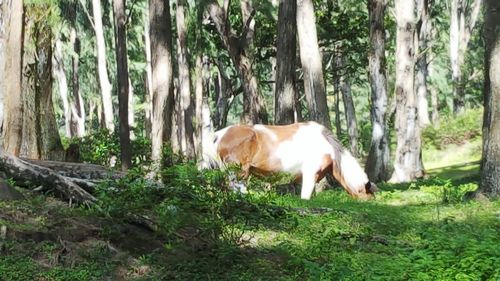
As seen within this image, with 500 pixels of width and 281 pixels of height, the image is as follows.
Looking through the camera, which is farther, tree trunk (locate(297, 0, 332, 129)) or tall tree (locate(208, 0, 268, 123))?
tall tree (locate(208, 0, 268, 123))

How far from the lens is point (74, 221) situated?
6.79 meters

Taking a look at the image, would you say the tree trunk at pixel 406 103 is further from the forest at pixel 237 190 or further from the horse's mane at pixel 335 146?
the horse's mane at pixel 335 146

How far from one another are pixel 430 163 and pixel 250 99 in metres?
21.8

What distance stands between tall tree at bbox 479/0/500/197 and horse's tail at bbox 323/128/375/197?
2720 mm

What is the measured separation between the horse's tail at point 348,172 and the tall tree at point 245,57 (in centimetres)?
640

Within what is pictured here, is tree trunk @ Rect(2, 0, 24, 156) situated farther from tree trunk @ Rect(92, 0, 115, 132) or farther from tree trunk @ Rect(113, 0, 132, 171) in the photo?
tree trunk @ Rect(92, 0, 115, 132)

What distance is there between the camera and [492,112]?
1055 cm

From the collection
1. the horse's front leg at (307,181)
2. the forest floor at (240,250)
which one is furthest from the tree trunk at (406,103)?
the forest floor at (240,250)

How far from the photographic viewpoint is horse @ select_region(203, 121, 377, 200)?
13.0 metres

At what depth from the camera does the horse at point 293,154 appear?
42.8ft

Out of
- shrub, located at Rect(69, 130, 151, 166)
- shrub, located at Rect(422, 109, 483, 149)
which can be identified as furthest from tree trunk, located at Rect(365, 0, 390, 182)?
shrub, located at Rect(422, 109, 483, 149)

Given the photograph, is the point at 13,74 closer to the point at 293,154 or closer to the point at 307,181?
the point at 293,154

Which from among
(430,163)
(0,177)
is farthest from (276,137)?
(430,163)

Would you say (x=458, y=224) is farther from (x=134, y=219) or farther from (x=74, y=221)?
(x=74, y=221)
